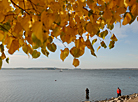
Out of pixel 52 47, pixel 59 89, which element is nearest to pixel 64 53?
pixel 52 47

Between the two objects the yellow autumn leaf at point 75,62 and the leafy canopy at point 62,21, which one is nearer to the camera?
the leafy canopy at point 62,21

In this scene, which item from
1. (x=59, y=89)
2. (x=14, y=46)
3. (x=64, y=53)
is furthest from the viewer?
(x=59, y=89)

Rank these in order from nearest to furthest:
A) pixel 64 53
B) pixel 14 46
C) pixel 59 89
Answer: pixel 14 46 → pixel 64 53 → pixel 59 89

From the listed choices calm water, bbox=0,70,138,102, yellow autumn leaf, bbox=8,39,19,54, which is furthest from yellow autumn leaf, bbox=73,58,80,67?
calm water, bbox=0,70,138,102

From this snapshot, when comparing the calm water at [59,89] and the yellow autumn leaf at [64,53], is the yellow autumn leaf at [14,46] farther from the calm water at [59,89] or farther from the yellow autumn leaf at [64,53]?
the calm water at [59,89]

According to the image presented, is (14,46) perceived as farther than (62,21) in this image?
No

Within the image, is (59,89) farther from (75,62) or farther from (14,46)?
(14,46)

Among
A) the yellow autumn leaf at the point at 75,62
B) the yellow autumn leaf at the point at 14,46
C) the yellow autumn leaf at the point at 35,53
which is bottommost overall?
the yellow autumn leaf at the point at 75,62

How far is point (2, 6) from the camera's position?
4.29 ft

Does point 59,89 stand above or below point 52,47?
below

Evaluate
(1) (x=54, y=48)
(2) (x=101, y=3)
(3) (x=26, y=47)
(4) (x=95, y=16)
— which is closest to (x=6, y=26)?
(3) (x=26, y=47)

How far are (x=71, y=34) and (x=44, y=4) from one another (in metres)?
0.45

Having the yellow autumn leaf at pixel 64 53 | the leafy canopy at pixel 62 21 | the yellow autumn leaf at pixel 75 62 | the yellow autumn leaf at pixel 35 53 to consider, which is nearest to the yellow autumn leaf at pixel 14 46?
the leafy canopy at pixel 62 21

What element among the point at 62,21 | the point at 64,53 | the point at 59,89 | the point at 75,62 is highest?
the point at 62,21
